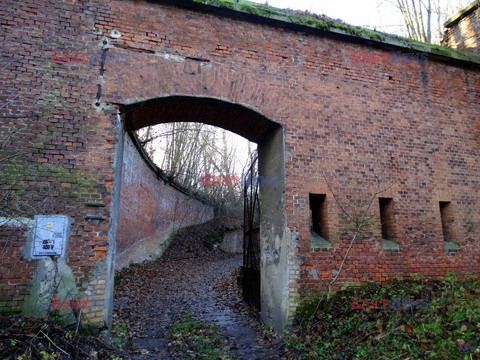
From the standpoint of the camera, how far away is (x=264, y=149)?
7.50 metres

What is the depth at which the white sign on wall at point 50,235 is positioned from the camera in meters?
5.01

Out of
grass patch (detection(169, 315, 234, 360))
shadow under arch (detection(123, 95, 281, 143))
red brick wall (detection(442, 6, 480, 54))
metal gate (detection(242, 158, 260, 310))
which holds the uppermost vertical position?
red brick wall (detection(442, 6, 480, 54))

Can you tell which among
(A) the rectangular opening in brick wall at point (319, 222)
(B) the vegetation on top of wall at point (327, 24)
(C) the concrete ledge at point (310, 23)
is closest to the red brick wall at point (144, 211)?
(C) the concrete ledge at point (310, 23)

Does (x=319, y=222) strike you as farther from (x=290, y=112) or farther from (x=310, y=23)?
(x=310, y=23)

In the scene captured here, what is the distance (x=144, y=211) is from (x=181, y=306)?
6510 millimetres

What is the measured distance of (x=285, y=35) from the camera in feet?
23.1

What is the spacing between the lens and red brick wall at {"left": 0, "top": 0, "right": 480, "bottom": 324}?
5.43m

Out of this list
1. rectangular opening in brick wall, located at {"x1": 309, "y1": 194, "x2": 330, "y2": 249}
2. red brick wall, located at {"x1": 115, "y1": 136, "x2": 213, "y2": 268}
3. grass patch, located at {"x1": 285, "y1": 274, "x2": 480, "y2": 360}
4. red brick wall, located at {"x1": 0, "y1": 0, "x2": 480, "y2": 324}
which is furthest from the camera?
red brick wall, located at {"x1": 115, "y1": 136, "x2": 213, "y2": 268}

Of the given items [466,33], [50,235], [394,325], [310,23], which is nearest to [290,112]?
[310,23]

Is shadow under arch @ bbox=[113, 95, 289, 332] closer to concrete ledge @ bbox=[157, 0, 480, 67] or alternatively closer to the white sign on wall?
the white sign on wall

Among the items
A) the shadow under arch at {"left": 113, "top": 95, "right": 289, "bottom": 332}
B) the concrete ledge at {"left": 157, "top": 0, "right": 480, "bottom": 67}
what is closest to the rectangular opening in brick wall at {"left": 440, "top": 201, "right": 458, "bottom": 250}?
the concrete ledge at {"left": 157, "top": 0, "right": 480, "bottom": 67}

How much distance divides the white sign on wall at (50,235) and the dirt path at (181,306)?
2.03 m

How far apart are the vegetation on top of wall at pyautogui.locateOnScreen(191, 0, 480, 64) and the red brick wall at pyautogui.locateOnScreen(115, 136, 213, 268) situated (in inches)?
253

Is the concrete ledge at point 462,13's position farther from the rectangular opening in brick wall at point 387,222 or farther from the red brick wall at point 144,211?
the red brick wall at point 144,211
